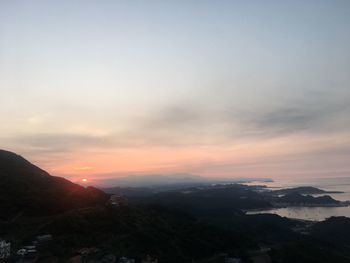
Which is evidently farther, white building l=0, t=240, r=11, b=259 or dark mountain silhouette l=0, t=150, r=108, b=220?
dark mountain silhouette l=0, t=150, r=108, b=220

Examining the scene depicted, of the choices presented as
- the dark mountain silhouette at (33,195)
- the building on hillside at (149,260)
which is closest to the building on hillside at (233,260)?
the building on hillside at (149,260)

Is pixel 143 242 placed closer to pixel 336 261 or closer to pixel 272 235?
pixel 336 261

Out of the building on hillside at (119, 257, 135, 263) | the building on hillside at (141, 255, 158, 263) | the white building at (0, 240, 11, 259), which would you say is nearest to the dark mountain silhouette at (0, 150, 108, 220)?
the white building at (0, 240, 11, 259)

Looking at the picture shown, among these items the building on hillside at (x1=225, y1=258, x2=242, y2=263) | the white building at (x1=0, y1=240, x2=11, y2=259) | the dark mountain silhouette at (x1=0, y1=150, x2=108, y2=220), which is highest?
the dark mountain silhouette at (x1=0, y1=150, x2=108, y2=220)

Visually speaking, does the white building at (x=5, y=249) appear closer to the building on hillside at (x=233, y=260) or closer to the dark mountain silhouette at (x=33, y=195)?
the dark mountain silhouette at (x=33, y=195)

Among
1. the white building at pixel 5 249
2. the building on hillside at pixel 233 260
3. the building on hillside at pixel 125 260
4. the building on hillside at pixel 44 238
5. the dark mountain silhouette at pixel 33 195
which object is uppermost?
the dark mountain silhouette at pixel 33 195

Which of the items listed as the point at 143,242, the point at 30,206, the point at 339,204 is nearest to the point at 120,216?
the point at 143,242

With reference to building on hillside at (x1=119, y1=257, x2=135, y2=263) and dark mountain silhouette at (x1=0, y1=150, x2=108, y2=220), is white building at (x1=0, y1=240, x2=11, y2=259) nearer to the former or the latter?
building on hillside at (x1=119, y1=257, x2=135, y2=263)
